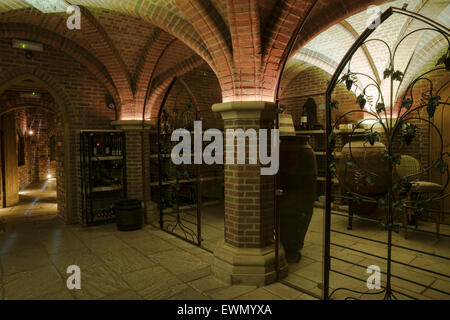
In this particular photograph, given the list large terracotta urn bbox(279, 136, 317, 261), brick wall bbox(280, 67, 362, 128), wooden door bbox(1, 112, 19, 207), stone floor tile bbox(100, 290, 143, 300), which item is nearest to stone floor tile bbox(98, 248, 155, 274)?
stone floor tile bbox(100, 290, 143, 300)

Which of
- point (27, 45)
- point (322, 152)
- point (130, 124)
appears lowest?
point (322, 152)

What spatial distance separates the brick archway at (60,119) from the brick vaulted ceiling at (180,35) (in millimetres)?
644

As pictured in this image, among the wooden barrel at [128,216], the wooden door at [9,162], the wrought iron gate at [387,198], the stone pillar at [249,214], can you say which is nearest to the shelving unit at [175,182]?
the wooden barrel at [128,216]

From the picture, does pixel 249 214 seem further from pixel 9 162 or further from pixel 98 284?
pixel 9 162

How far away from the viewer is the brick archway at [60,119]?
18.3 feet

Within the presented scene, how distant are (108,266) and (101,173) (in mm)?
2826

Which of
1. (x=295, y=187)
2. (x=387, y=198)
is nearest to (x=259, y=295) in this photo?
(x=295, y=187)

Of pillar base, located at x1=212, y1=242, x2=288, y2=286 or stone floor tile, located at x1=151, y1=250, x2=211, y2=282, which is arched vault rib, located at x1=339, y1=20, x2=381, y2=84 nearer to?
pillar base, located at x1=212, y1=242, x2=288, y2=286

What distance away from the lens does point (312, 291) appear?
11.1 ft

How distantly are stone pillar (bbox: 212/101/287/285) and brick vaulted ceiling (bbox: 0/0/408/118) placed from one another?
8.8 inches

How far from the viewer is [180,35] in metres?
4.17

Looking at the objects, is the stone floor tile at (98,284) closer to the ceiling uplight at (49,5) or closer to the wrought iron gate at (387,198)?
the wrought iron gate at (387,198)

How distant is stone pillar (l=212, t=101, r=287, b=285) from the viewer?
355cm
